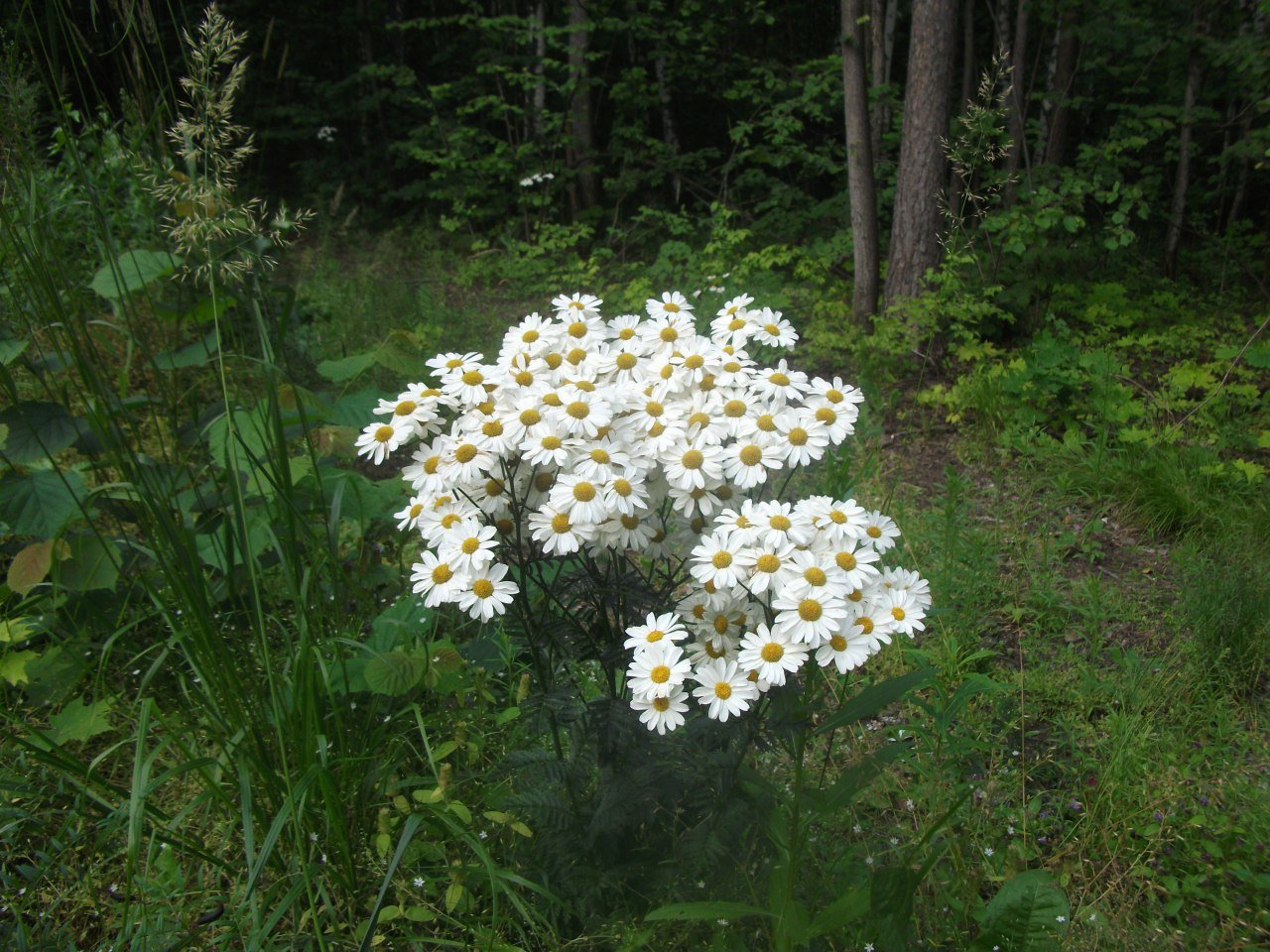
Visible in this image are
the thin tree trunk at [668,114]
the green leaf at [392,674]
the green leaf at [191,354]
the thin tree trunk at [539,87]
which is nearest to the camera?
the green leaf at [392,674]

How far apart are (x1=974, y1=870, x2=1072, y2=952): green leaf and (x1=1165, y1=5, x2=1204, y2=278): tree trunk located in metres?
4.83

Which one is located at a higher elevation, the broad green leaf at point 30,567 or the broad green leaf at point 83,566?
the broad green leaf at point 30,567

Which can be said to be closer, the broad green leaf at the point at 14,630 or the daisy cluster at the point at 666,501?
the daisy cluster at the point at 666,501

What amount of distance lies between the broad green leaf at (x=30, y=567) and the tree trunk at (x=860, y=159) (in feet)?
12.7

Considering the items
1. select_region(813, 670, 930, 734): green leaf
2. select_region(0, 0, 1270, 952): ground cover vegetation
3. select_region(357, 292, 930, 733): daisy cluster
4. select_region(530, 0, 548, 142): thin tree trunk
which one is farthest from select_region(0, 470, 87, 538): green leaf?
select_region(530, 0, 548, 142): thin tree trunk

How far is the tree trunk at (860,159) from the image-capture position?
4.63 m

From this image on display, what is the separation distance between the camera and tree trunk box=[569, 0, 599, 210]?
6.79 meters

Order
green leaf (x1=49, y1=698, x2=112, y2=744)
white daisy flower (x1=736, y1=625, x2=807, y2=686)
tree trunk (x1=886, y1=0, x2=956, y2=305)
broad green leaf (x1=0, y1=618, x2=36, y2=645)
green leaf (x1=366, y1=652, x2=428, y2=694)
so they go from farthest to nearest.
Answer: tree trunk (x1=886, y1=0, x2=956, y2=305), broad green leaf (x1=0, y1=618, x2=36, y2=645), green leaf (x1=49, y1=698, x2=112, y2=744), green leaf (x1=366, y1=652, x2=428, y2=694), white daisy flower (x1=736, y1=625, x2=807, y2=686)

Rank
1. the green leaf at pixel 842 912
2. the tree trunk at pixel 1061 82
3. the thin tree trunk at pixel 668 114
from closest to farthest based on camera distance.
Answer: the green leaf at pixel 842 912 → the tree trunk at pixel 1061 82 → the thin tree trunk at pixel 668 114

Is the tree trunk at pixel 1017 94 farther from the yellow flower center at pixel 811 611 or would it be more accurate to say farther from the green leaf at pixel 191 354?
the yellow flower center at pixel 811 611

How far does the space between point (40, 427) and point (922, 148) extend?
4.11 metres

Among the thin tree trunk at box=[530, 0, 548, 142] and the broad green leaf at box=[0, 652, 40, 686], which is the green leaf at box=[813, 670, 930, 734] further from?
the thin tree trunk at box=[530, 0, 548, 142]

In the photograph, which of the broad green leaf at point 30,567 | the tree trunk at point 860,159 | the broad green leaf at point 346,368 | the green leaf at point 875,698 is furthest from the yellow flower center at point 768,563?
the tree trunk at point 860,159

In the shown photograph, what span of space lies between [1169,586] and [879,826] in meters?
1.51
